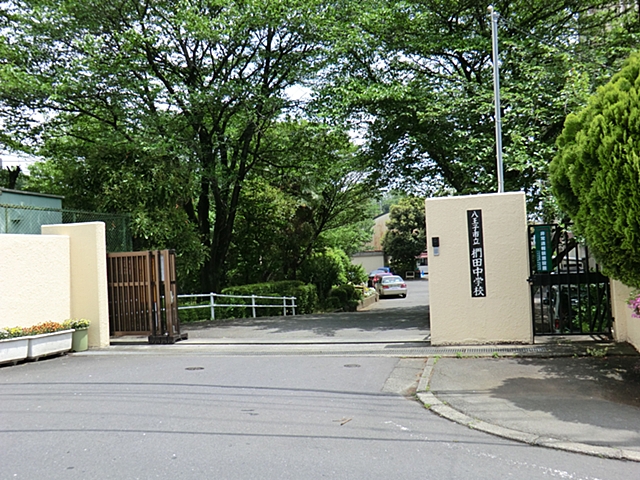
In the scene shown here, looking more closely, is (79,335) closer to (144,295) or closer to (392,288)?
(144,295)

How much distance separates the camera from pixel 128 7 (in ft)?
51.6

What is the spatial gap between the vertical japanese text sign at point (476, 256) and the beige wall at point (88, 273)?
7056 mm

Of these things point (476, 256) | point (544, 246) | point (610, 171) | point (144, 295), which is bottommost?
point (144, 295)

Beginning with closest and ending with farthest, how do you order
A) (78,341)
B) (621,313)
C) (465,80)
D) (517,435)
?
(517,435) → (621,313) → (78,341) → (465,80)

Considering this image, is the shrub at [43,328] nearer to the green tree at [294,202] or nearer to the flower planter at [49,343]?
the flower planter at [49,343]

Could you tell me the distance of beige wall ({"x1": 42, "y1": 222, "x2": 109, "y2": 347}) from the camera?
11117mm

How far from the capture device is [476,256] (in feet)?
30.8

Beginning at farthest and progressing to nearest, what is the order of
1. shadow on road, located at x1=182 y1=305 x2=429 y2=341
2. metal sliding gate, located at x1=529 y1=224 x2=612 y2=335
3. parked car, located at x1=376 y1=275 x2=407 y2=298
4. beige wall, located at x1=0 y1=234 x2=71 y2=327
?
parked car, located at x1=376 y1=275 x2=407 y2=298 < shadow on road, located at x1=182 y1=305 x2=429 y2=341 < beige wall, located at x1=0 y1=234 x2=71 y2=327 < metal sliding gate, located at x1=529 y1=224 x2=612 y2=335

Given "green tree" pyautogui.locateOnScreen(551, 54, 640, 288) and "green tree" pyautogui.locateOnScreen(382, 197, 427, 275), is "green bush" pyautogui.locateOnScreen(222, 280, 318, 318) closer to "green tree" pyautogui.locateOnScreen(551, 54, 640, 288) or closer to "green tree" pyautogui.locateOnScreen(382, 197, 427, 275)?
"green tree" pyautogui.locateOnScreen(551, 54, 640, 288)

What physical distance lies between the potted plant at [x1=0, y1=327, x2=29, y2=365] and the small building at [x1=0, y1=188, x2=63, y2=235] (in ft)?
8.53

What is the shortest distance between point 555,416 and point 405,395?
178 centimetres

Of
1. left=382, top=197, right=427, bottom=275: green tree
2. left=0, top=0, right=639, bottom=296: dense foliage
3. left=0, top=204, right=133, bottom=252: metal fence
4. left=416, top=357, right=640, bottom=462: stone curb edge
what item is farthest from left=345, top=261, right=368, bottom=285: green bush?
left=416, top=357, right=640, bottom=462: stone curb edge

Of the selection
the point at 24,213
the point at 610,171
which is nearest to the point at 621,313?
the point at 610,171

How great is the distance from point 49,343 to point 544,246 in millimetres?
8614
